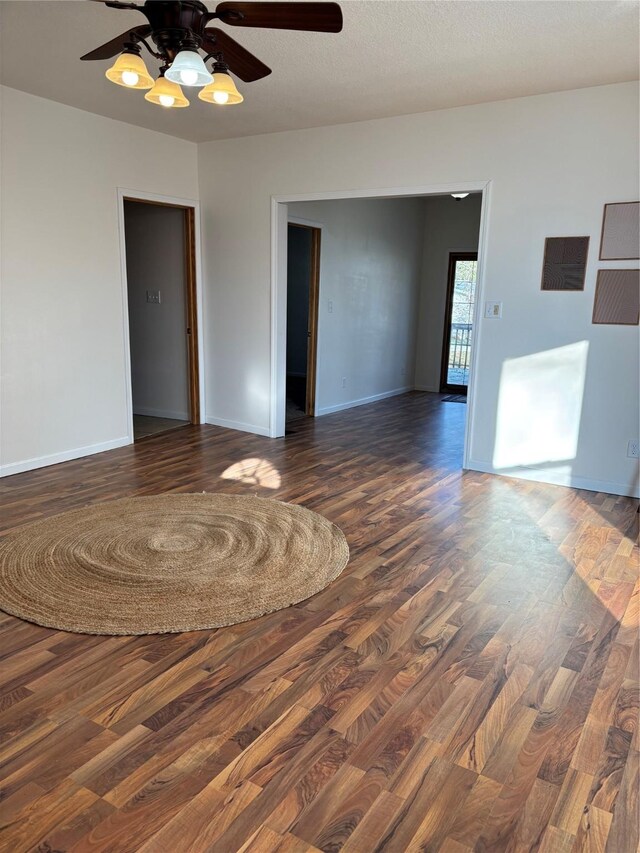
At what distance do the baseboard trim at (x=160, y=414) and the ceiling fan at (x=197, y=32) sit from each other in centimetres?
432

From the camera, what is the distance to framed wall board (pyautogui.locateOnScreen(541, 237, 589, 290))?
4.34m

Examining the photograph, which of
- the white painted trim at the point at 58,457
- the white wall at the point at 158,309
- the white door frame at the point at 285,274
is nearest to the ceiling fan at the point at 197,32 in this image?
the white door frame at the point at 285,274

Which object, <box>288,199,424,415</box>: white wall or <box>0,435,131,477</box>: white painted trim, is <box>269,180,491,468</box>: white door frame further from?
<box>0,435,131,477</box>: white painted trim

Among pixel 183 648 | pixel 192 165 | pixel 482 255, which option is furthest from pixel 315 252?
pixel 183 648

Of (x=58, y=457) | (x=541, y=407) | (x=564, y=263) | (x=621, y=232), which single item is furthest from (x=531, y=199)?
(x=58, y=457)

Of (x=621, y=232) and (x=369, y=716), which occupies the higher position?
(x=621, y=232)

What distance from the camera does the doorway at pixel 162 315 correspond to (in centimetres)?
633

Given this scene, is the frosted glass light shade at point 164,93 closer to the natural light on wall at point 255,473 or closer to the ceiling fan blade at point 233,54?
the ceiling fan blade at point 233,54

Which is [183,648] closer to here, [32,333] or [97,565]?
[97,565]

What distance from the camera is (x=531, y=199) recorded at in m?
4.46

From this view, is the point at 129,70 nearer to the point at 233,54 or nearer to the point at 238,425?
the point at 233,54

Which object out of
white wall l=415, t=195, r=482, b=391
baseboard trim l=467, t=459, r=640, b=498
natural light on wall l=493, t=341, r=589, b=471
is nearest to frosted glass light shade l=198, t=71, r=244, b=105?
natural light on wall l=493, t=341, r=589, b=471

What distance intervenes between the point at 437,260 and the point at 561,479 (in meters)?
5.02

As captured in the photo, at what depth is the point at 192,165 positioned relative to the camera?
602cm
